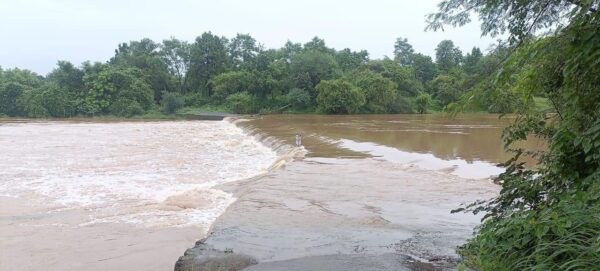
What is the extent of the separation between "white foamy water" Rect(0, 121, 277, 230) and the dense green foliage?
19.9 feet

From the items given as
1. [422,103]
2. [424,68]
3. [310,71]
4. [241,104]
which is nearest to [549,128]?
[422,103]

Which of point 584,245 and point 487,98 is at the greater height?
point 487,98

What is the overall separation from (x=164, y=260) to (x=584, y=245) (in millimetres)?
5510

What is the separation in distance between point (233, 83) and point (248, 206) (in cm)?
6170

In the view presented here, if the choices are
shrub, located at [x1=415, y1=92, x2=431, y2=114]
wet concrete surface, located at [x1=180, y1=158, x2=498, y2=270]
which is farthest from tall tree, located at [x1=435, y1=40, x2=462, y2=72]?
wet concrete surface, located at [x1=180, y1=158, x2=498, y2=270]

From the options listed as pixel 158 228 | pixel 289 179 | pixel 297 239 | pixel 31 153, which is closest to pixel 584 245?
pixel 297 239

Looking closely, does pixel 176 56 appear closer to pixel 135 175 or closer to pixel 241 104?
pixel 241 104

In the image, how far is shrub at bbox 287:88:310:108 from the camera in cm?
6330

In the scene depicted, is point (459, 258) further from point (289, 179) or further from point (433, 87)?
point (433, 87)

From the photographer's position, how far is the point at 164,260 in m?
6.70

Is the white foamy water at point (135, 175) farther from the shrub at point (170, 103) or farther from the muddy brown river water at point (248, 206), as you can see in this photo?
the shrub at point (170, 103)

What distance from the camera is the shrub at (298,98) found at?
208 feet

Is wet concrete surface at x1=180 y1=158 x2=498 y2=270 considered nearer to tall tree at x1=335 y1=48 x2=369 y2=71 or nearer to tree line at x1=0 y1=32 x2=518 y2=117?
tree line at x1=0 y1=32 x2=518 y2=117

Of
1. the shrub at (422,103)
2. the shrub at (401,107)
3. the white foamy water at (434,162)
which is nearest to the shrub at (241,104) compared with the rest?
the shrub at (401,107)
